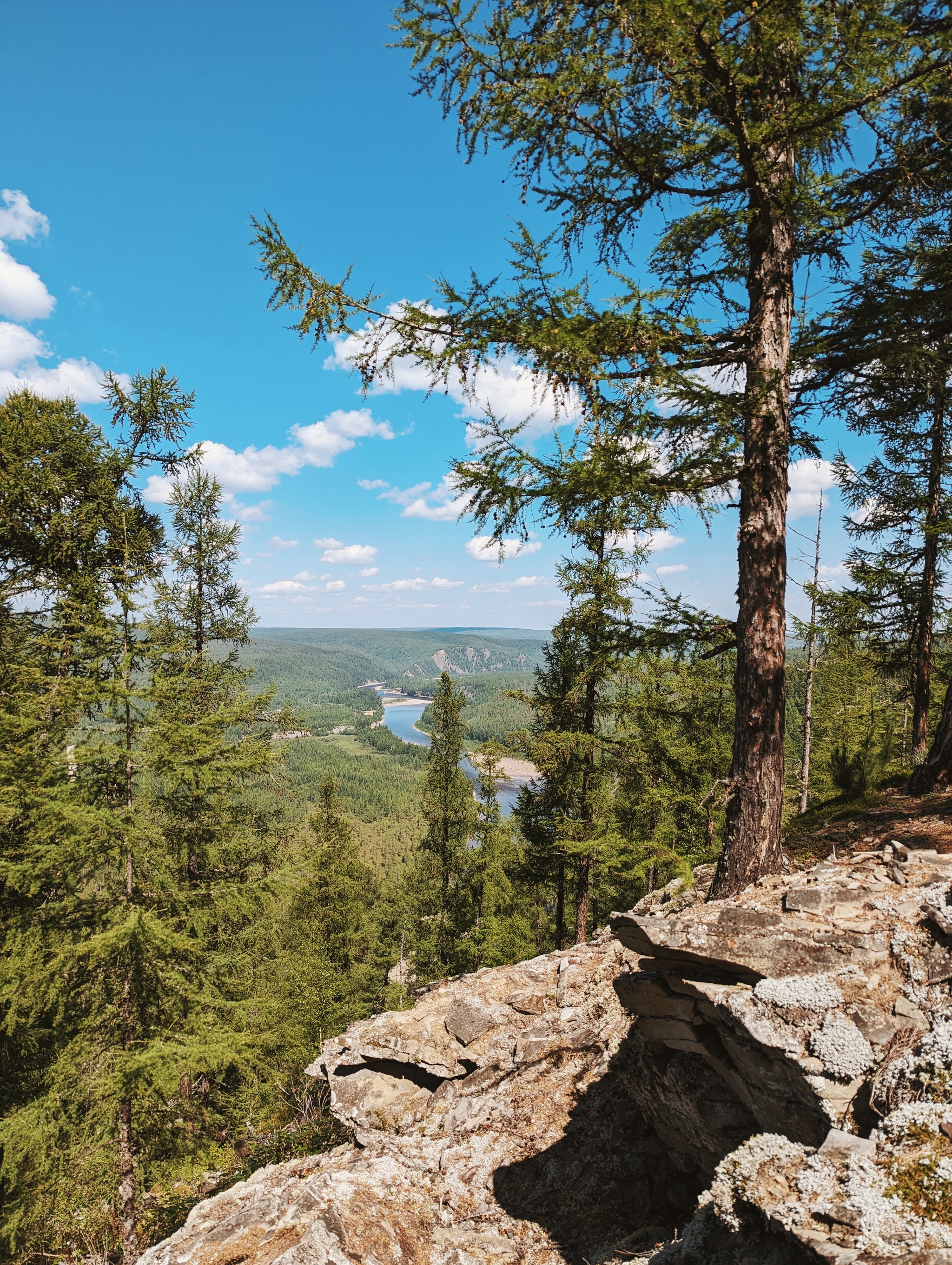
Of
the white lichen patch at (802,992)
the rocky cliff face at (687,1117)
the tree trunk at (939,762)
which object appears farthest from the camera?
the tree trunk at (939,762)

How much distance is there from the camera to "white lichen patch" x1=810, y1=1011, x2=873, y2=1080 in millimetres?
2918

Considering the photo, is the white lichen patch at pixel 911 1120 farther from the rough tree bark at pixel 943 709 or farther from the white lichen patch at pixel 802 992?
the rough tree bark at pixel 943 709

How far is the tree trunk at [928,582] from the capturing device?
1026cm

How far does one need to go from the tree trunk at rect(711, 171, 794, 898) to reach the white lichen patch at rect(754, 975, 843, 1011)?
4.46 ft

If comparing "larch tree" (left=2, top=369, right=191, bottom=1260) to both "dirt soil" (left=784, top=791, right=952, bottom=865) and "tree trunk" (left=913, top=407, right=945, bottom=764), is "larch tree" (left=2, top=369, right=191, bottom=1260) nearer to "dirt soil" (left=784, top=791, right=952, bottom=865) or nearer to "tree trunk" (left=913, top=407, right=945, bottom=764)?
"dirt soil" (left=784, top=791, right=952, bottom=865)

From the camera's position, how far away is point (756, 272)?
4906 millimetres

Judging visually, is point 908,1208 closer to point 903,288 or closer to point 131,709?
point 903,288

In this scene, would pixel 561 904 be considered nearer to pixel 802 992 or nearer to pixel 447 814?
pixel 447 814

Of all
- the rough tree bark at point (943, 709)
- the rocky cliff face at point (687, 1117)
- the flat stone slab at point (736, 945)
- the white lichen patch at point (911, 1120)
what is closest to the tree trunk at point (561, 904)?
the rocky cliff face at point (687, 1117)

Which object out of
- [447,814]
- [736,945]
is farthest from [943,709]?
[447,814]

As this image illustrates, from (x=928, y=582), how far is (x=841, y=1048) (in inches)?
381

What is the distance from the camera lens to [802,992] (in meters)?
3.25

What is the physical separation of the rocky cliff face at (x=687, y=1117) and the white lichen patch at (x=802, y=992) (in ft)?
0.04

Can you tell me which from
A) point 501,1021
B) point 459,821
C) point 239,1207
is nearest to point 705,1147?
point 501,1021
